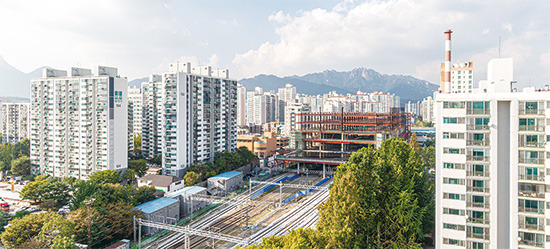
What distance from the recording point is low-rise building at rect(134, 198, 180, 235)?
93.6ft

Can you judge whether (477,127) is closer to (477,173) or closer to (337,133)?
(477,173)

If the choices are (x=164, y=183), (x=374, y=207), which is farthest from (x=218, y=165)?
(x=374, y=207)

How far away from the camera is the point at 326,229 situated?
1753 centimetres

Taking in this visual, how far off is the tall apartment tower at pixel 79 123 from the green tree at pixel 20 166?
1.03 meters

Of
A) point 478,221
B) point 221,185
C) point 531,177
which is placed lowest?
point 221,185

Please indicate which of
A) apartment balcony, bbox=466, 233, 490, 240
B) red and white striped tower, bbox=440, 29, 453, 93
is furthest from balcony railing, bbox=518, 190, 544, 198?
red and white striped tower, bbox=440, 29, 453, 93

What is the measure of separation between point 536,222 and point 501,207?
1.51 m

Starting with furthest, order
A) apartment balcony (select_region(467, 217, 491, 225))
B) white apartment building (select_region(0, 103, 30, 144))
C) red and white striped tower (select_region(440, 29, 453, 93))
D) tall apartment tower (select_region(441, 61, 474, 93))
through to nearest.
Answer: tall apartment tower (select_region(441, 61, 474, 93))
white apartment building (select_region(0, 103, 30, 144))
red and white striped tower (select_region(440, 29, 453, 93))
apartment balcony (select_region(467, 217, 491, 225))

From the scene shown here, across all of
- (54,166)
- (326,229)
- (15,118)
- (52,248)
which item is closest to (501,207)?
(326,229)

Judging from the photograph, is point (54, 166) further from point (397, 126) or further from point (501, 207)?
point (397, 126)

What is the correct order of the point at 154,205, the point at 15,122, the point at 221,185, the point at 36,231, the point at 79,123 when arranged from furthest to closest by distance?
the point at 15,122 < the point at 79,123 < the point at 221,185 < the point at 154,205 < the point at 36,231

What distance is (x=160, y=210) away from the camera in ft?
97.2

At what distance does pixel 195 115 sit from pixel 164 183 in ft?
40.6

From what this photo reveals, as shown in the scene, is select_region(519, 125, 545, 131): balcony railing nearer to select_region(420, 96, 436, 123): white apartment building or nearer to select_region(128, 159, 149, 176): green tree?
select_region(128, 159, 149, 176): green tree
